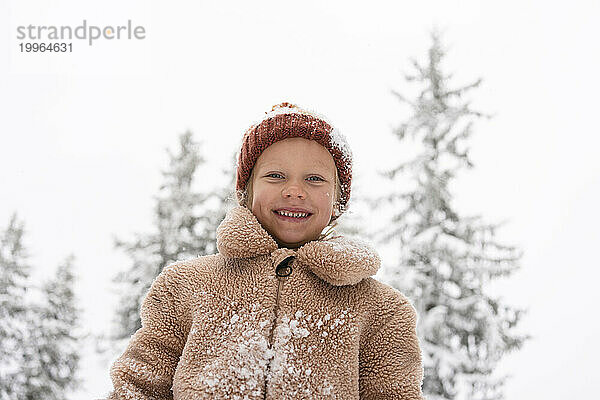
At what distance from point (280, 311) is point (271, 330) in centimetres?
7

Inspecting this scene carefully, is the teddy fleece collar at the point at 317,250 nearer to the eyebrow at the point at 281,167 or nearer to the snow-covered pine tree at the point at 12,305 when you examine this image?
the eyebrow at the point at 281,167

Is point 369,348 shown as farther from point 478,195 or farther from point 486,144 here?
point 486,144

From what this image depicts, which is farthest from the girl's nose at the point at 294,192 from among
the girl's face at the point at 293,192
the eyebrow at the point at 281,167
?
the eyebrow at the point at 281,167

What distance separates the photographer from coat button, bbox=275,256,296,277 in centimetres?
208

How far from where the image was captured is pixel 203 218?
34.1 feet

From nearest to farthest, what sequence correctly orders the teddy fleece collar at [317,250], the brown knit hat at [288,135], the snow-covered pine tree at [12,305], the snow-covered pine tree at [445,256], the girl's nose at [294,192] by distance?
the teddy fleece collar at [317,250], the girl's nose at [294,192], the brown knit hat at [288,135], the snow-covered pine tree at [445,256], the snow-covered pine tree at [12,305]

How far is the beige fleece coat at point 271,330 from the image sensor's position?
74.8 inches

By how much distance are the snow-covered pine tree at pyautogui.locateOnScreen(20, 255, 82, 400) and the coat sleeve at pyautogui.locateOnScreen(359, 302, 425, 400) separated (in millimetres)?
13191

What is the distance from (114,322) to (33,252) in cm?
584


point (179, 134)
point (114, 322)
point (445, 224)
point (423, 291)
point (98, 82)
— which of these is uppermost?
point (98, 82)

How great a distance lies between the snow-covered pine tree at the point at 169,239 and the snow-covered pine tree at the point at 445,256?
3251 mm

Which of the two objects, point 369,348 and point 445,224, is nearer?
point 369,348

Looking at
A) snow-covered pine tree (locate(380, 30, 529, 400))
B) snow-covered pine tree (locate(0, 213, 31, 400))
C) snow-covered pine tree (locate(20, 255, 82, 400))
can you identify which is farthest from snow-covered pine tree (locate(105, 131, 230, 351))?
snow-covered pine tree (locate(0, 213, 31, 400))

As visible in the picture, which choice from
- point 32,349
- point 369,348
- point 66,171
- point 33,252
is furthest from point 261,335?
point 66,171
